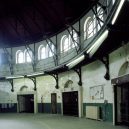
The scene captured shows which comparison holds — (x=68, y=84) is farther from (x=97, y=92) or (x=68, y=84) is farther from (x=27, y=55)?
(x=27, y=55)

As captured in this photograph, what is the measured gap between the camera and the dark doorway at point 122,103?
54.5 feet

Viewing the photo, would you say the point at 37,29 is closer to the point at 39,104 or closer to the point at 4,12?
the point at 4,12

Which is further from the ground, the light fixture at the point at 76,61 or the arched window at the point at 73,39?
the arched window at the point at 73,39

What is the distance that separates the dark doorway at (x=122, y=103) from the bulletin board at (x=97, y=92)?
2165 mm

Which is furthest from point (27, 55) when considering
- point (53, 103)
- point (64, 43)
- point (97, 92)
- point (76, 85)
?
point (97, 92)

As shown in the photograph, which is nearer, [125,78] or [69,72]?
[125,78]

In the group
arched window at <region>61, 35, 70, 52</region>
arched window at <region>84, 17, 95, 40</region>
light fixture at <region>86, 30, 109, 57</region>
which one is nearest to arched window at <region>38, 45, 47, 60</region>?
arched window at <region>61, 35, 70, 52</region>

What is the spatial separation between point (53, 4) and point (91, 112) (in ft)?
33.1

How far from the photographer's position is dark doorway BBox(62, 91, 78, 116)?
24781 mm

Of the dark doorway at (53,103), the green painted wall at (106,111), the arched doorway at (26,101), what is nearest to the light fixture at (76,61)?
the green painted wall at (106,111)

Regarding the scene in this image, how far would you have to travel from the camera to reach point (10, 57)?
31984mm

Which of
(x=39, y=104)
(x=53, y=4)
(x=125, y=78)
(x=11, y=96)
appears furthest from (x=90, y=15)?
(x=11, y=96)

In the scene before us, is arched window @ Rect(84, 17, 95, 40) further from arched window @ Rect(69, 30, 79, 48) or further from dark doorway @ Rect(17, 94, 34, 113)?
dark doorway @ Rect(17, 94, 34, 113)

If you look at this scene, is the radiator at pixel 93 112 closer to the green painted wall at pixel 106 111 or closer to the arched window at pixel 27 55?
the green painted wall at pixel 106 111
